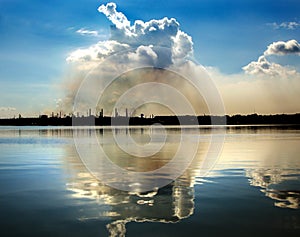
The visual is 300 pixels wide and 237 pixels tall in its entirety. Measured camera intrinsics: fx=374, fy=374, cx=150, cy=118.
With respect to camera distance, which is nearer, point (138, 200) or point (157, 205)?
point (157, 205)

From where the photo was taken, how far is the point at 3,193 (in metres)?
13.7

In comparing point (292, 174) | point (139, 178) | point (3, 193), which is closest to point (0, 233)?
point (3, 193)

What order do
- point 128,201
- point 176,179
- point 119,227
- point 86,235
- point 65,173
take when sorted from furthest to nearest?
point 65,173 → point 176,179 → point 128,201 → point 119,227 → point 86,235

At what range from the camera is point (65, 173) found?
18.8 meters

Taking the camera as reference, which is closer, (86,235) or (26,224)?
(86,235)

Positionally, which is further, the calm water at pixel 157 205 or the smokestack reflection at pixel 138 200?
the smokestack reflection at pixel 138 200

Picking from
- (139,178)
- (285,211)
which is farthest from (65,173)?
(285,211)

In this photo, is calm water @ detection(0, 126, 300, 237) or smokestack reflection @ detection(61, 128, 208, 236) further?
smokestack reflection @ detection(61, 128, 208, 236)

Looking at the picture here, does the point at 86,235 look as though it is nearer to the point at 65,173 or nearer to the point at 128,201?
the point at 128,201

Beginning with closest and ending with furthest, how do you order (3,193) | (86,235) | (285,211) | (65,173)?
(86,235)
(285,211)
(3,193)
(65,173)

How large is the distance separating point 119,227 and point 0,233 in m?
2.83

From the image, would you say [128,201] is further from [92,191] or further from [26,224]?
[26,224]

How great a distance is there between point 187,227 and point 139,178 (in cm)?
781

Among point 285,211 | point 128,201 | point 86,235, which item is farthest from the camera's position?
point 128,201
